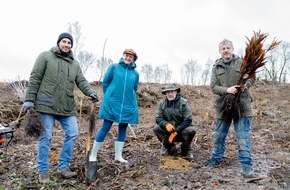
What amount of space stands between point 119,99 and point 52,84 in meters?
1.07

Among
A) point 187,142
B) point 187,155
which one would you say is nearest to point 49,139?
point 187,142

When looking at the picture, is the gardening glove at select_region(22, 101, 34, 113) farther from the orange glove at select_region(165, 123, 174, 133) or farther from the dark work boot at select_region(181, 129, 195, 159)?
the dark work boot at select_region(181, 129, 195, 159)

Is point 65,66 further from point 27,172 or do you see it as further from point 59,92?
point 27,172

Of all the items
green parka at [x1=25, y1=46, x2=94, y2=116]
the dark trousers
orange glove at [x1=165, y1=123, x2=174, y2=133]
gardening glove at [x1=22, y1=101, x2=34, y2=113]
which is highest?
green parka at [x1=25, y1=46, x2=94, y2=116]

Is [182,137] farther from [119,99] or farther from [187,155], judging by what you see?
[119,99]

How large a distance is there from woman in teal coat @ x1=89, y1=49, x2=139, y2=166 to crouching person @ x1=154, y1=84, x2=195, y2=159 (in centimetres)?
66

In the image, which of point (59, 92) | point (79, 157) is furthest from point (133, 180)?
point (59, 92)

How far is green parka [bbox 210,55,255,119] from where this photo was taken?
4430 millimetres

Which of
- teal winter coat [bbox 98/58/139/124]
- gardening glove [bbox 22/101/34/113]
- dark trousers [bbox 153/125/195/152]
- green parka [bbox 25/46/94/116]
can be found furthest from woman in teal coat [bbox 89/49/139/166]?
gardening glove [bbox 22/101/34/113]

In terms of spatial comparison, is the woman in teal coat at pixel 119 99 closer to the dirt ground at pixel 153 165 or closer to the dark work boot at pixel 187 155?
the dirt ground at pixel 153 165

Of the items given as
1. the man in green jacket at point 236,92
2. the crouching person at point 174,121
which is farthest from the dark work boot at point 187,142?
the man in green jacket at point 236,92

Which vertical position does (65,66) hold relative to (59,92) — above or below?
above

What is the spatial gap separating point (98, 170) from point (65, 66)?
5.20 ft

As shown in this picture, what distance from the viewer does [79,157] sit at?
5.19 m
